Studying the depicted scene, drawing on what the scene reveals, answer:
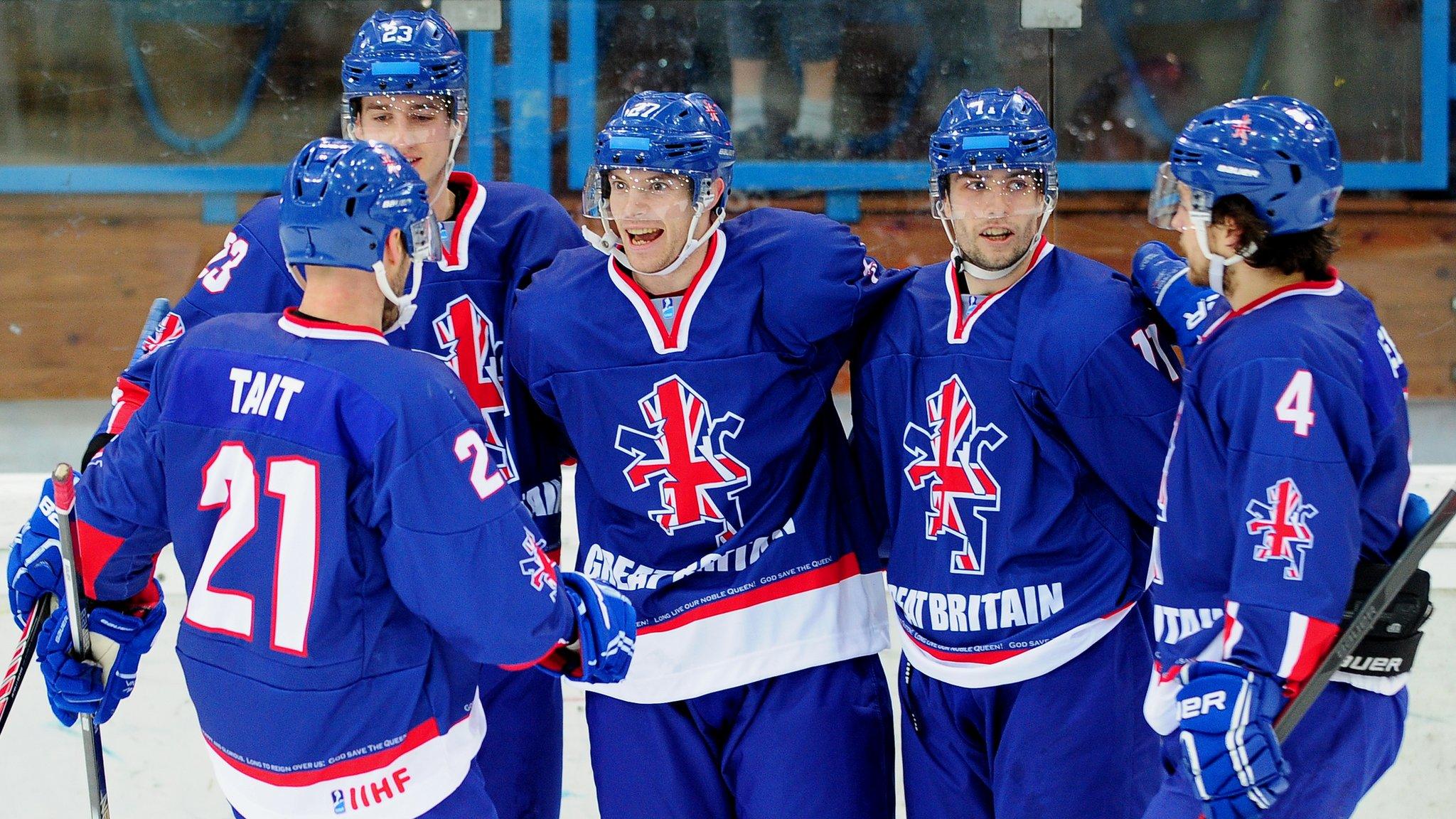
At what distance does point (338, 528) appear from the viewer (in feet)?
5.37

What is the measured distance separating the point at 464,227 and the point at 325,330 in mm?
658

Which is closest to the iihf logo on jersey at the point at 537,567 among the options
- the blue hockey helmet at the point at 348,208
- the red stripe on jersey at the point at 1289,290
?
the blue hockey helmet at the point at 348,208

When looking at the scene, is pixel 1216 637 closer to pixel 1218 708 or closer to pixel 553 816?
pixel 1218 708

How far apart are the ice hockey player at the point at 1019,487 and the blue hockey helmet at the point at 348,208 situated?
759mm

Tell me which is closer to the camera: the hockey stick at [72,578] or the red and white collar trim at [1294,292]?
the red and white collar trim at [1294,292]

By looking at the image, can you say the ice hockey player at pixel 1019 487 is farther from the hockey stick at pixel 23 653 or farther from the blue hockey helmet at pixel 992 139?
the hockey stick at pixel 23 653

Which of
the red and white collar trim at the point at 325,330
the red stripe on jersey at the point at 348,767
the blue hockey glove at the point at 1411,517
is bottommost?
the red stripe on jersey at the point at 348,767

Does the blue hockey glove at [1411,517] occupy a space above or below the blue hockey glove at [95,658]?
above

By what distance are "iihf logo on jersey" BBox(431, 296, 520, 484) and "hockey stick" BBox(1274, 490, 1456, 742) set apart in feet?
3.83

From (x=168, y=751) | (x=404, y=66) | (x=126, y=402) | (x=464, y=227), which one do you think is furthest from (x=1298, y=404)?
(x=168, y=751)

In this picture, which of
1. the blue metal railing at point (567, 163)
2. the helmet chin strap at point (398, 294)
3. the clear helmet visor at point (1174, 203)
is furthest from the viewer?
the blue metal railing at point (567, 163)

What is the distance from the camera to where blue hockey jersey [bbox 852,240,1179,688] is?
78.9 inches

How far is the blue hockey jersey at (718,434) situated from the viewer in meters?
2.09

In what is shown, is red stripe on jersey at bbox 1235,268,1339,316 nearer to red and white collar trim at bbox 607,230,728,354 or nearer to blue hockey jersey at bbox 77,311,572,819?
red and white collar trim at bbox 607,230,728,354
